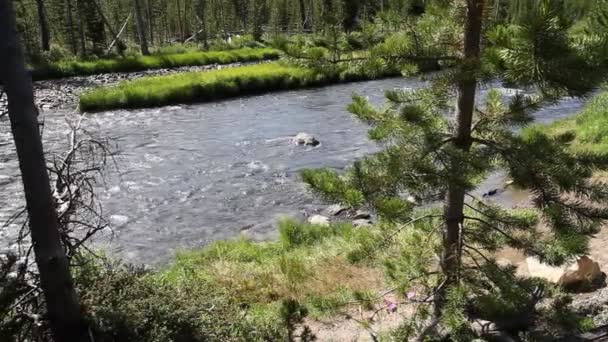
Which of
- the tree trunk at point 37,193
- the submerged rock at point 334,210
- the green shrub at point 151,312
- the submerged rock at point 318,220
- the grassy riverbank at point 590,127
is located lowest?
the submerged rock at point 334,210

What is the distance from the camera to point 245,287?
24.2ft

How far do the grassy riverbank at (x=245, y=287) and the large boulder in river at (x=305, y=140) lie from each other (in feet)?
21.1

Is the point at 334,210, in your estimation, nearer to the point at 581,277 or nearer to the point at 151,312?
the point at 581,277

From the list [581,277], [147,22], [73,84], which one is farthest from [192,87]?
[147,22]

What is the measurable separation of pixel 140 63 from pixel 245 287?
26346 millimetres

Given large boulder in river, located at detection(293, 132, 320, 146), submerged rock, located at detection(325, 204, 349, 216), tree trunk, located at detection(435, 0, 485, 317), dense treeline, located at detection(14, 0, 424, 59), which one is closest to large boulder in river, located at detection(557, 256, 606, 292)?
tree trunk, located at detection(435, 0, 485, 317)

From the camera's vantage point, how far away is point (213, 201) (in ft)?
39.7

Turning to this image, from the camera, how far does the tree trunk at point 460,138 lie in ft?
12.7

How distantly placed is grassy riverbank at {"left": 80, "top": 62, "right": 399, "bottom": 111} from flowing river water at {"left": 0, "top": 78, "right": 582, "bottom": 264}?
83 cm

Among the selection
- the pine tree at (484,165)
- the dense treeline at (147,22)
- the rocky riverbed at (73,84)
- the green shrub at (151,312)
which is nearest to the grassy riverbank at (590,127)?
the dense treeline at (147,22)

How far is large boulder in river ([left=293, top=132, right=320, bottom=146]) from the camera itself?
16078 mm

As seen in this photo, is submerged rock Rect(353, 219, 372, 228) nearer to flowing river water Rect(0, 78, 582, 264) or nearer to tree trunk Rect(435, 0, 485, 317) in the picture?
flowing river water Rect(0, 78, 582, 264)

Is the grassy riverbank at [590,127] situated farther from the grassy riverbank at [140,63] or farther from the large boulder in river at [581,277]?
the grassy riverbank at [140,63]

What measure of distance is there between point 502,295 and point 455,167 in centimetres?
120
